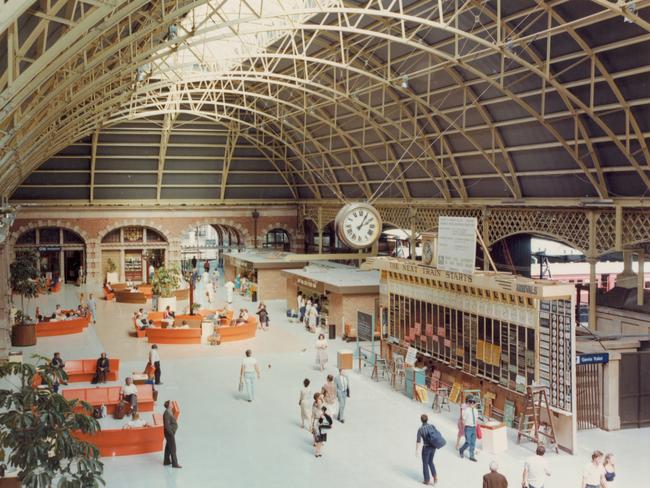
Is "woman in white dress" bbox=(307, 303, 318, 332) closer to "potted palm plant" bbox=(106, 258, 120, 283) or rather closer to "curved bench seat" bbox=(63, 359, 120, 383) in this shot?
"curved bench seat" bbox=(63, 359, 120, 383)

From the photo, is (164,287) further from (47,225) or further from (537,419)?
(537,419)

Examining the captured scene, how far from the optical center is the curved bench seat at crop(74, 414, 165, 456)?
15141mm

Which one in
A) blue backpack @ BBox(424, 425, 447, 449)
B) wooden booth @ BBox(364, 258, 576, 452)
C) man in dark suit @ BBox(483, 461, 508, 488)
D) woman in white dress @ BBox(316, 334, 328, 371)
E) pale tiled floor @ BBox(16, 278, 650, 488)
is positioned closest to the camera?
man in dark suit @ BBox(483, 461, 508, 488)

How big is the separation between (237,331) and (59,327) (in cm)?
720

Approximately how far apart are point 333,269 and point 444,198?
6.12 m

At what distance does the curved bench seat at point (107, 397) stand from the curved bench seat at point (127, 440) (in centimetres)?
249

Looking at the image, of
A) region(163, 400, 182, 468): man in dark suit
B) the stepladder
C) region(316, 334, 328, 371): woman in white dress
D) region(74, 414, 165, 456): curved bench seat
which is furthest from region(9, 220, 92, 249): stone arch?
the stepladder

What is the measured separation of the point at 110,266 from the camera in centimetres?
4916

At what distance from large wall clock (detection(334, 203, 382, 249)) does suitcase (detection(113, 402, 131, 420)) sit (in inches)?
295

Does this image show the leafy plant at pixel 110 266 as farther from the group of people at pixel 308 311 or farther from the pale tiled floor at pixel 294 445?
the pale tiled floor at pixel 294 445

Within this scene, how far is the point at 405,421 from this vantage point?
58.4ft

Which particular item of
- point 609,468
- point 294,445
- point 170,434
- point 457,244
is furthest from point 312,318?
point 609,468

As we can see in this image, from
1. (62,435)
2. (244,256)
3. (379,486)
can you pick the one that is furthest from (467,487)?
(244,256)

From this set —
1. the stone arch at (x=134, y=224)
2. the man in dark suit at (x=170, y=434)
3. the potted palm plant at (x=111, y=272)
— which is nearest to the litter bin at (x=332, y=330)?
the man in dark suit at (x=170, y=434)
